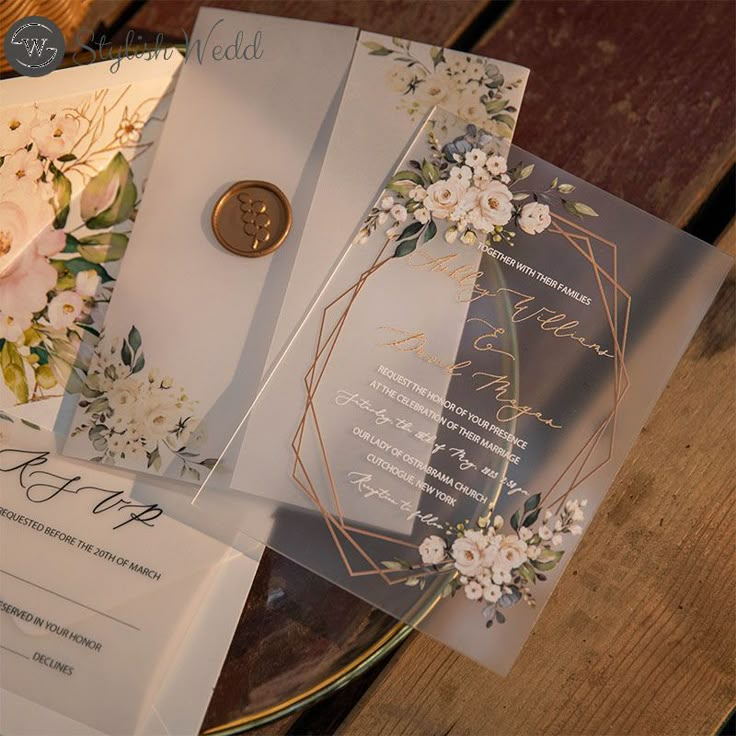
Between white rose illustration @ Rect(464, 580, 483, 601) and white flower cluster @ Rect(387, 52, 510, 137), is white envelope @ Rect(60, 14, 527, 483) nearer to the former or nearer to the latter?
white flower cluster @ Rect(387, 52, 510, 137)

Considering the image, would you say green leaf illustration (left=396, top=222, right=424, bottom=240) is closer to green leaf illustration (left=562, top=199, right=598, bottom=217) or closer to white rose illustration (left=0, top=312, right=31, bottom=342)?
green leaf illustration (left=562, top=199, right=598, bottom=217)

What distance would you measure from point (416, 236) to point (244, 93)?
0.15 m

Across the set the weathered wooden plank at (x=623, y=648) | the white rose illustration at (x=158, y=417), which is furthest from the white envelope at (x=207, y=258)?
the weathered wooden plank at (x=623, y=648)

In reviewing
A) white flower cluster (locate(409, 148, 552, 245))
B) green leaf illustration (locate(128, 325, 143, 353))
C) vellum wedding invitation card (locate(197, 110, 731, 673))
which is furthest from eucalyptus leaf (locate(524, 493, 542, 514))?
green leaf illustration (locate(128, 325, 143, 353))

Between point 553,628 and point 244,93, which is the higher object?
point 244,93

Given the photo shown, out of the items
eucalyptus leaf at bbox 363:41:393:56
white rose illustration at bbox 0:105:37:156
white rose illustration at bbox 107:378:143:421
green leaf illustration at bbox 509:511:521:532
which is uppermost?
eucalyptus leaf at bbox 363:41:393:56

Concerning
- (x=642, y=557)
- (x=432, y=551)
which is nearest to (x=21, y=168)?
(x=432, y=551)

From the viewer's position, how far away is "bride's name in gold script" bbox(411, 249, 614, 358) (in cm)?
44

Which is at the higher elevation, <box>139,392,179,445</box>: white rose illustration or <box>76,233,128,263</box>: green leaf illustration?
<box>76,233,128,263</box>: green leaf illustration

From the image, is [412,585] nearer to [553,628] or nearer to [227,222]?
[553,628]

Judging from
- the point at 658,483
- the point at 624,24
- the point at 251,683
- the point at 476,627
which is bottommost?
the point at 251,683

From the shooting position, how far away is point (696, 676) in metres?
0.46

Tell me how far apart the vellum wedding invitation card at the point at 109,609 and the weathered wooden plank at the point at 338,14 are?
1.09 ft

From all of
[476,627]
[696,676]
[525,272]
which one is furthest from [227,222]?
[696,676]
